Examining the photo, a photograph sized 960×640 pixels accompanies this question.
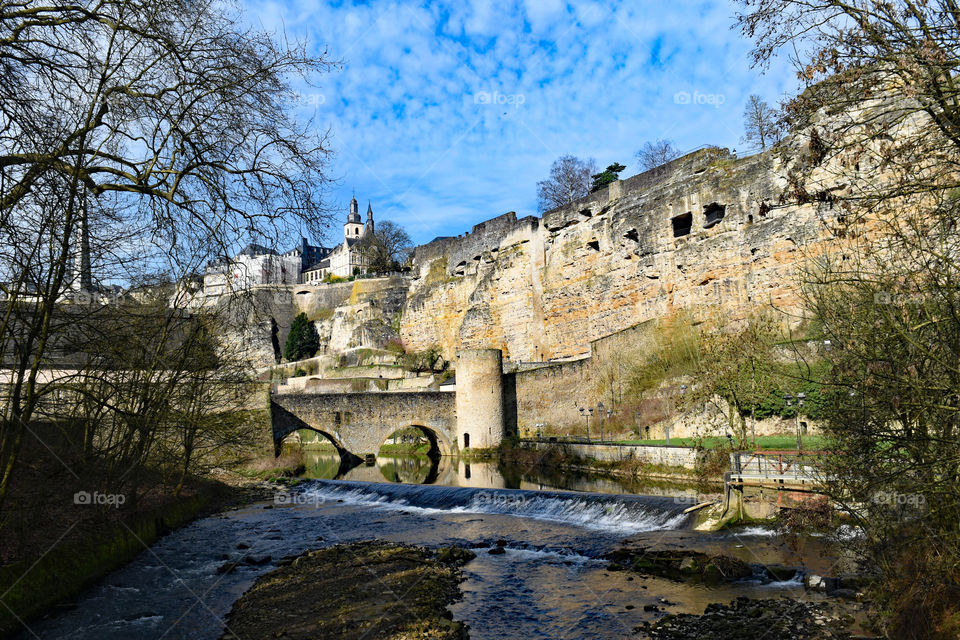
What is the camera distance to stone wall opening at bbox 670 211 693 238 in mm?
27277

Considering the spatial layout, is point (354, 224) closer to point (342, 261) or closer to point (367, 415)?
point (342, 261)

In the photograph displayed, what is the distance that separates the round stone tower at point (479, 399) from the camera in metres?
27.2

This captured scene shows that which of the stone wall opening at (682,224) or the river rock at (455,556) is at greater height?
the stone wall opening at (682,224)

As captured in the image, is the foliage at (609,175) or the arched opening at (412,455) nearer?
the arched opening at (412,455)

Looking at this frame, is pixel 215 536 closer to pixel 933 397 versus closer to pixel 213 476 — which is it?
pixel 213 476

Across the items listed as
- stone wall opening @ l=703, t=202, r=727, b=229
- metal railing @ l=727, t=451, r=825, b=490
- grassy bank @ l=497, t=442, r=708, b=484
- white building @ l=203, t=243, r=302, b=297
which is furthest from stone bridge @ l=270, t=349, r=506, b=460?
white building @ l=203, t=243, r=302, b=297

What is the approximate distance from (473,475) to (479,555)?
39.5ft

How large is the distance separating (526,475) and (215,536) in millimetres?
10792

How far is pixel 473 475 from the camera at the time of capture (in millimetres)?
22234

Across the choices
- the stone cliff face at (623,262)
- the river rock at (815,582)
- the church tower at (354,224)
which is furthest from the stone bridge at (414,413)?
the church tower at (354,224)

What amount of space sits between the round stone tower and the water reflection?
131 centimetres

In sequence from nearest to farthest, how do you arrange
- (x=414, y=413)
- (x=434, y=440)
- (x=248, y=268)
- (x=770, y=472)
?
(x=248, y=268) → (x=770, y=472) → (x=414, y=413) → (x=434, y=440)

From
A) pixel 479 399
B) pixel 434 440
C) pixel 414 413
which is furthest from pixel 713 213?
pixel 434 440

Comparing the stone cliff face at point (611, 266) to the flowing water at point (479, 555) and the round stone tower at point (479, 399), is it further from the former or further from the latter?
the flowing water at point (479, 555)
